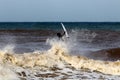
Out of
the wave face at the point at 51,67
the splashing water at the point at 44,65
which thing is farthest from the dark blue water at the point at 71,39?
the wave face at the point at 51,67

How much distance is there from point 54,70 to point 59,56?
6.21ft

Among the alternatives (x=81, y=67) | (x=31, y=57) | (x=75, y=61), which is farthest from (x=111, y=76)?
(x=31, y=57)

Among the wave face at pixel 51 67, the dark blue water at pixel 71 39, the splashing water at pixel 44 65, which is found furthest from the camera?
the dark blue water at pixel 71 39

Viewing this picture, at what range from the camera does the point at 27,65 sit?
9.71 metres

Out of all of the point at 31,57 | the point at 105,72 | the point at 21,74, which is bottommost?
the point at 21,74

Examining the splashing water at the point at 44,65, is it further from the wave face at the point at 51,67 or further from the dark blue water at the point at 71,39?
the dark blue water at the point at 71,39

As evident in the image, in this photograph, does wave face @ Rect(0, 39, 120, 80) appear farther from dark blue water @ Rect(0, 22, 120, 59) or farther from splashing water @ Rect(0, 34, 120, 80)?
dark blue water @ Rect(0, 22, 120, 59)

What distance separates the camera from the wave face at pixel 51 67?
850cm

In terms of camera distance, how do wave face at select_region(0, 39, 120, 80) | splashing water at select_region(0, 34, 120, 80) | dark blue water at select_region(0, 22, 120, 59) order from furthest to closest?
dark blue water at select_region(0, 22, 120, 59) → splashing water at select_region(0, 34, 120, 80) → wave face at select_region(0, 39, 120, 80)

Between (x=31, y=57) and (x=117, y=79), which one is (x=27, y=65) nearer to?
(x=31, y=57)

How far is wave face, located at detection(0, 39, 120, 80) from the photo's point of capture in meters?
8.50

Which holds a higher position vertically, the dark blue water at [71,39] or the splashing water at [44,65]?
the dark blue water at [71,39]

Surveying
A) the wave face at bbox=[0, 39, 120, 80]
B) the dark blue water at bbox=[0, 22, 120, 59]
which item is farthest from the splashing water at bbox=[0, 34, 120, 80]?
the dark blue water at bbox=[0, 22, 120, 59]

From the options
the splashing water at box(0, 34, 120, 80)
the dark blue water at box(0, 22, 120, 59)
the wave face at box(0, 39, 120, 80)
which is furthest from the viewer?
the dark blue water at box(0, 22, 120, 59)
